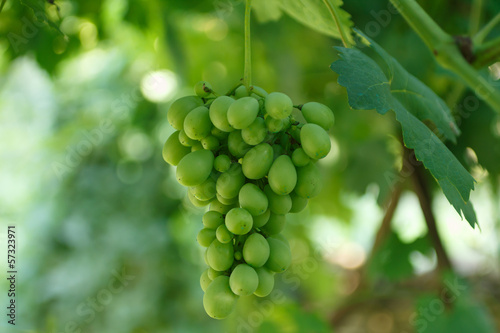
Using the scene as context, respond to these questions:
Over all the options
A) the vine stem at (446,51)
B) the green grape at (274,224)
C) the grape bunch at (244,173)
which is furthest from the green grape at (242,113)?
the vine stem at (446,51)

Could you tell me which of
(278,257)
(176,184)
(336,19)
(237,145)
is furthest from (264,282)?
(176,184)

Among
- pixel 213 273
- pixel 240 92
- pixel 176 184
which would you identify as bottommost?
pixel 176 184

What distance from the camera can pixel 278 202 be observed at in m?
0.41

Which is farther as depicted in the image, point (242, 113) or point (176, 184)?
point (176, 184)

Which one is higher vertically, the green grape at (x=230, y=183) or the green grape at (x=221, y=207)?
the green grape at (x=230, y=183)

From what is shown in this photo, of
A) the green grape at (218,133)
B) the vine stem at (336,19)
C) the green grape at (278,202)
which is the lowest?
the green grape at (278,202)

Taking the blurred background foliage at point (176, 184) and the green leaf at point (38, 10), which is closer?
the green leaf at point (38, 10)

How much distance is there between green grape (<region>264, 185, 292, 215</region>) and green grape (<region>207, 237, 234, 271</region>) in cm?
5

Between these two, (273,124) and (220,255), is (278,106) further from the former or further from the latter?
(220,255)

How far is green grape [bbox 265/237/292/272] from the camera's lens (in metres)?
0.40

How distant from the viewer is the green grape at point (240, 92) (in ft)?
1.38

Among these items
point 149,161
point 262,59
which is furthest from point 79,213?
point 262,59

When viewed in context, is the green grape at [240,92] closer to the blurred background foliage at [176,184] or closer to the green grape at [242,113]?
the green grape at [242,113]

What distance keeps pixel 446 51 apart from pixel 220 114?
11.8 inches
